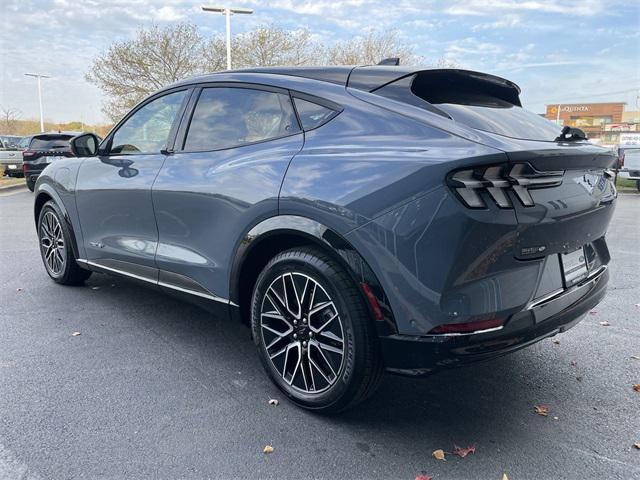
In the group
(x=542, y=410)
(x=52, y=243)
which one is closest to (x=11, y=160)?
(x=52, y=243)

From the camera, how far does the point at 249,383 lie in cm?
298

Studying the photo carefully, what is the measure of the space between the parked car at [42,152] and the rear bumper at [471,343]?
1340 cm

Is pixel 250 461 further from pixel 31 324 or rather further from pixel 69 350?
pixel 31 324

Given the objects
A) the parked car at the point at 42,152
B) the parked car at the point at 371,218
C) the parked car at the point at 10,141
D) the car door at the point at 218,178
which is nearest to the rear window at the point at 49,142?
the parked car at the point at 42,152

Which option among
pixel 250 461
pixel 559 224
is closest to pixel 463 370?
pixel 559 224

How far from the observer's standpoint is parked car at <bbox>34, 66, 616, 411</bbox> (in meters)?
2.08

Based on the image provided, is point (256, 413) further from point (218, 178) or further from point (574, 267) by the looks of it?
point (574, 267)

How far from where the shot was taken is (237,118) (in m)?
3.04

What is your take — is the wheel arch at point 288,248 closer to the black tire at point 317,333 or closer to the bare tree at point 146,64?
the black tire at point 317,333

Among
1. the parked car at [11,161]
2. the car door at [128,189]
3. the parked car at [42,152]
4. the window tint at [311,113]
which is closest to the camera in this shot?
the window tint at [311,113]

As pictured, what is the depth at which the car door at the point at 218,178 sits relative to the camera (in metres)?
2.71

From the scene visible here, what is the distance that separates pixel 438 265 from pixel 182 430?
1.46m

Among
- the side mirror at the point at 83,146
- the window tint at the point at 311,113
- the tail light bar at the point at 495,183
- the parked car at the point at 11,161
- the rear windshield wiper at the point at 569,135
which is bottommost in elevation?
the parked car at the point at 11,161

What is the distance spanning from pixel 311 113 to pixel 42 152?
13.2 meters
